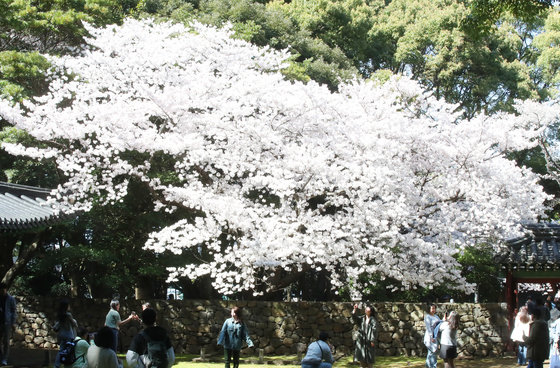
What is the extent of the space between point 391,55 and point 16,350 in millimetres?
21980

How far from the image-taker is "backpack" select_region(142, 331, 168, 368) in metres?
6.00

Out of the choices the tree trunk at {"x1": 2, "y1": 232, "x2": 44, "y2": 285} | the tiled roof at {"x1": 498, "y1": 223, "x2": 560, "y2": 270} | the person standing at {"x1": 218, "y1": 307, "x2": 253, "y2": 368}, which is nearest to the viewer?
the person standing at {"x1": 218, "y1": 307, "x2": 253, "y2": 368}

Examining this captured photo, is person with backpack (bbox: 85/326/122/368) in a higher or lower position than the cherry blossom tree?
lower

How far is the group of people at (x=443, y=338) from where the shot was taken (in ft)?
34.6

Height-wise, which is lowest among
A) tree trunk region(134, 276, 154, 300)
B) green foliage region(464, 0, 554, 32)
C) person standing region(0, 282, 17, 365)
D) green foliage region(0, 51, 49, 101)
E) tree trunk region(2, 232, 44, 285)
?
person standing region(0, 282, 17, 365)

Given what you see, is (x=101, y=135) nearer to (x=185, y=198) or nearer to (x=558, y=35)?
(x=185, y=198)

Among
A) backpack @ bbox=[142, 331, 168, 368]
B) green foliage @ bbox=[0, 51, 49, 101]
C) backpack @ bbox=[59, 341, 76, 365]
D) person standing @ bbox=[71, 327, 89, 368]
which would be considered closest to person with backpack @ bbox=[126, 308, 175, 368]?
backpack @ bbox=[142, 331, 168, 368]

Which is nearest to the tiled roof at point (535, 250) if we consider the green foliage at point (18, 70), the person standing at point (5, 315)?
the person standing at point (5, 315)

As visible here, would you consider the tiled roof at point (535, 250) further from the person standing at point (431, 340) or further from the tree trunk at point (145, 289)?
the tree trunk at point (145, 289)

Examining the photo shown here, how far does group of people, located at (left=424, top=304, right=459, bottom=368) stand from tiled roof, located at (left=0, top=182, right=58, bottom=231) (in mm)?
7938

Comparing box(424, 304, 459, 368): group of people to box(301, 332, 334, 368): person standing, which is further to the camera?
box(424, 304, 459, 368): group of people

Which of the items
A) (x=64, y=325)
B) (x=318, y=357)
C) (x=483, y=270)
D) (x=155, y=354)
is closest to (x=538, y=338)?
(x=318, y=357)

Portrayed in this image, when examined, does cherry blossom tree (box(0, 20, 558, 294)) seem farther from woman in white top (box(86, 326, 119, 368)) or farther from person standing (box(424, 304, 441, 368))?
woman in white top (box(86, 326, 119, 368))

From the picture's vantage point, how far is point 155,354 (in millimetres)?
6008
